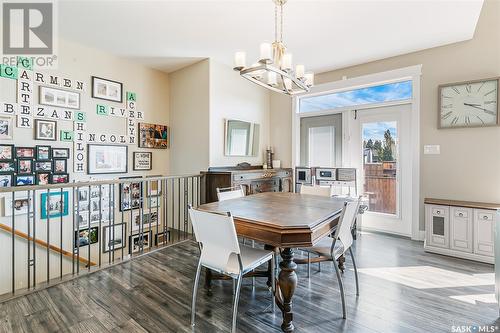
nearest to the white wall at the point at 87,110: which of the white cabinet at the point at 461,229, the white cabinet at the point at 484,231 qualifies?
the white cabinet at the point at 461,229

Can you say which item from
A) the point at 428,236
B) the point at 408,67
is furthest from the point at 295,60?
the point at 428,236

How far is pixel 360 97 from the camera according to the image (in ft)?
14.1

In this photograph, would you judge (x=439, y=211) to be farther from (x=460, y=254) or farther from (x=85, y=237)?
(x=85, y=237)

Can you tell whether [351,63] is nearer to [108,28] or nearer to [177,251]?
[108,28]

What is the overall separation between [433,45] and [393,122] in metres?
1.15

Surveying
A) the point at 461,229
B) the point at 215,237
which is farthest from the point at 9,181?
the point at 461,229

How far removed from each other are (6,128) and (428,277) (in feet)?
16.3

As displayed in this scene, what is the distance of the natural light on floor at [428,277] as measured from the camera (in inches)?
94.3

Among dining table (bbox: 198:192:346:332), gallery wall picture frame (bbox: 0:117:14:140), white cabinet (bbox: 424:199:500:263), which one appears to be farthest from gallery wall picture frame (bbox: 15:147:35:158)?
white cabinet (bbox: 424:199:500:263)

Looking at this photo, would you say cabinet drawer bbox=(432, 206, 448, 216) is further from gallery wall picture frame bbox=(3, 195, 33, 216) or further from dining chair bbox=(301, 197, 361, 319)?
gallery wall picture frame bbox=(3, 195, 33, 216)

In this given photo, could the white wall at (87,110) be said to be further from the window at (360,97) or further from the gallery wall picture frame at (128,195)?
the window at (360,97)

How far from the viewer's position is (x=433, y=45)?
3529mm

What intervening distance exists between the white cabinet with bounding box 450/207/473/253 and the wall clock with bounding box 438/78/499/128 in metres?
1.18

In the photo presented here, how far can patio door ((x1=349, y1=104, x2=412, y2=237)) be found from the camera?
3.89 m
